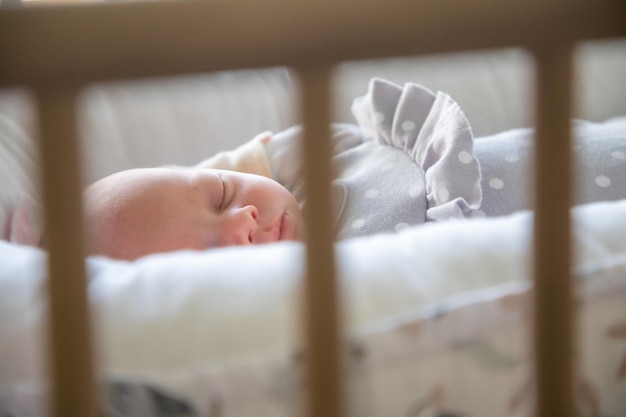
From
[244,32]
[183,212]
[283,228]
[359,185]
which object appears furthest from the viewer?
[359,185]

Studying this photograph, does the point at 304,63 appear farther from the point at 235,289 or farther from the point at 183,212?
the point at 183,212

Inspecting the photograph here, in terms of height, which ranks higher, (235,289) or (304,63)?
(304,63)

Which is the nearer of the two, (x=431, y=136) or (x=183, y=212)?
(x=183, y=212)

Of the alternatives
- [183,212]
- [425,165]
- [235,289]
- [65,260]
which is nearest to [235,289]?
[235,289]

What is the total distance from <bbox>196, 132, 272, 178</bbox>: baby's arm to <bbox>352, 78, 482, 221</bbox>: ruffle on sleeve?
166mm

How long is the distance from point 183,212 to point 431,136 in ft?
1.23

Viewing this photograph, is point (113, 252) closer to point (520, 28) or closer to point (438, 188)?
point (438, 188)

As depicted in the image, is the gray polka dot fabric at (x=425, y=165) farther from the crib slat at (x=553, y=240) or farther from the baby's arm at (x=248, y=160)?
the crib slat at (x=553, y=240)

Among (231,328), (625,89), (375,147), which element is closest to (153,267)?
(231,328)

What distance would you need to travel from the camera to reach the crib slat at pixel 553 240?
447 millimetres

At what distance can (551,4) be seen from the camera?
44 cm

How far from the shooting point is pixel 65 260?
40 centimetres

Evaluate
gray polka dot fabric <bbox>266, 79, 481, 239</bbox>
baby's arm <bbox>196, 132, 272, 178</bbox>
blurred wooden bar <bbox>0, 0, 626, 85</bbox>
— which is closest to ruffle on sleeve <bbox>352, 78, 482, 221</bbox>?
gray polka dot fabric <bbox>266, 79, 481, 239</bbox>

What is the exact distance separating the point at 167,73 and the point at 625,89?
3.98ft
